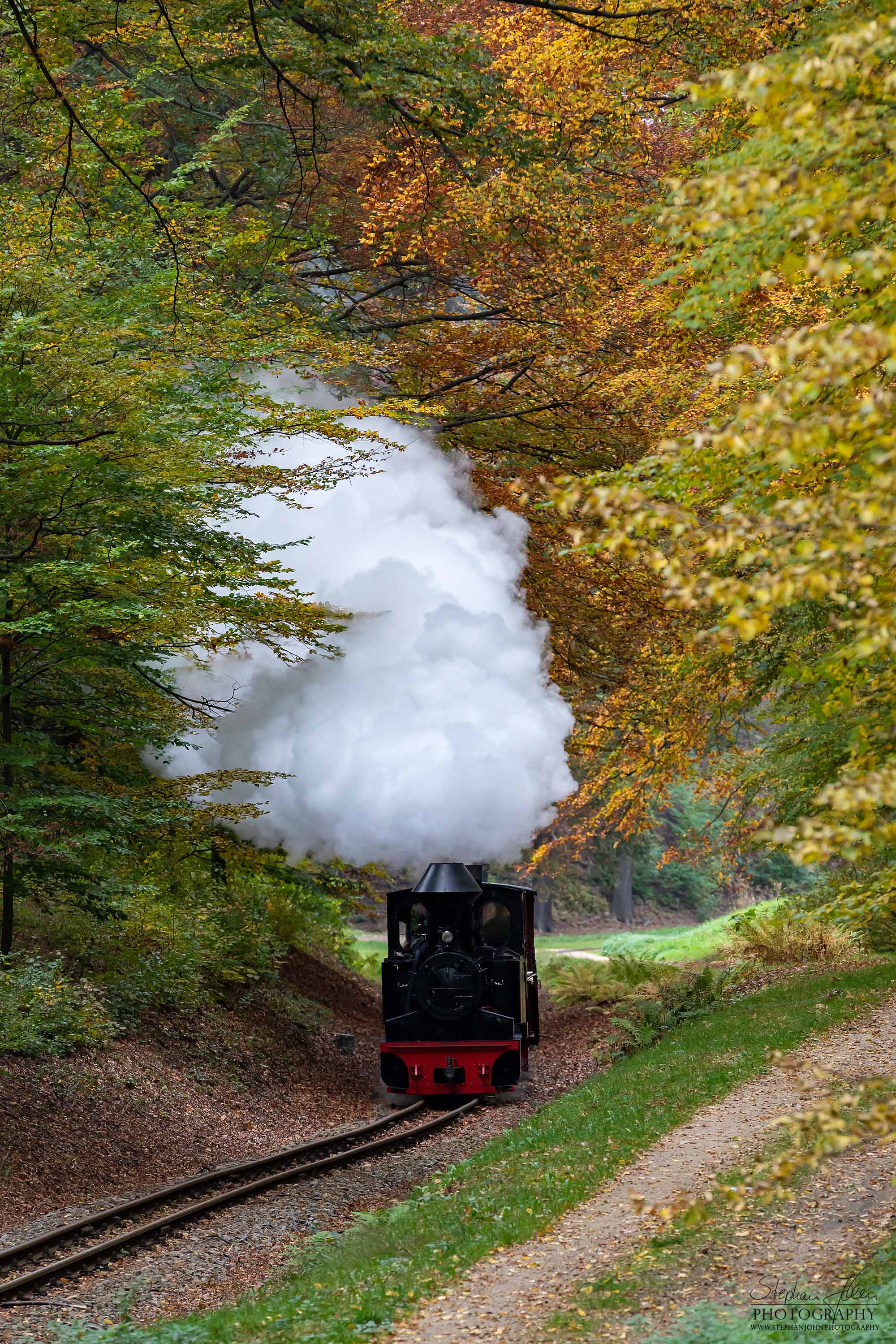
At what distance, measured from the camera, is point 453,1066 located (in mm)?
13648

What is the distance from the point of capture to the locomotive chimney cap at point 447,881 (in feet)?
42.1

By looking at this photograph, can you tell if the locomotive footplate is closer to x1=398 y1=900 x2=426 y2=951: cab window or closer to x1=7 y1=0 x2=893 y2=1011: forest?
x1=398 y1=900 x2=426 y2=951: cab window

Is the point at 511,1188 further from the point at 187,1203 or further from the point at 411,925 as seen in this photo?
the point at 411,925

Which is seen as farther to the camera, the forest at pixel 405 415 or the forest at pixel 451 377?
the forest at pixel 405 415

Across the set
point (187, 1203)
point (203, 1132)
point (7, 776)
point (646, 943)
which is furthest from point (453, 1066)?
point (646, 943)

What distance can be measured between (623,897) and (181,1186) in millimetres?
41202

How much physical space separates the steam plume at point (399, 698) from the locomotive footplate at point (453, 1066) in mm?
2182

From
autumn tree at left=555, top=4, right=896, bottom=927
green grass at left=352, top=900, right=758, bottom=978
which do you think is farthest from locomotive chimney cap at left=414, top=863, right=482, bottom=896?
green grass at left=352, top=900, right=758, bottom=978

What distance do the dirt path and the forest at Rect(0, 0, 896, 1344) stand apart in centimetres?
48

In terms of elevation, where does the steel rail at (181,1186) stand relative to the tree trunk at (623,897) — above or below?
below

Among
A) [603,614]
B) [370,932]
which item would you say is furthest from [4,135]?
[370,932]

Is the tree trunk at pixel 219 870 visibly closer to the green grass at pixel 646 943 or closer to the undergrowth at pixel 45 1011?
the undergrowth at pixel 45 1011

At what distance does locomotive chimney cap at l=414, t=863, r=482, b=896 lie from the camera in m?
12.8

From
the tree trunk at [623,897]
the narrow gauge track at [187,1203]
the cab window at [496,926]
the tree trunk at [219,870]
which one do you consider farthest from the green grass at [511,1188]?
the tree trunk at [623,897]
